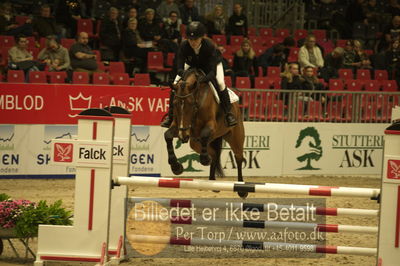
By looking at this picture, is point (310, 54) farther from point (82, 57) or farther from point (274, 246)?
point (274, 246)

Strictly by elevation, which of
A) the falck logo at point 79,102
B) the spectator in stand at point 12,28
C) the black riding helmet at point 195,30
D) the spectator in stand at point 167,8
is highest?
the spectator in stand at point 167,8

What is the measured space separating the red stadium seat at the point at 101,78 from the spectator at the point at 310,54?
4792 mm

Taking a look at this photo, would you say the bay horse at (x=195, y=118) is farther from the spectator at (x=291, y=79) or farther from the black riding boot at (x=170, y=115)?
the spectator at (x=291, y=79)

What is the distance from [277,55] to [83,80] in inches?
198

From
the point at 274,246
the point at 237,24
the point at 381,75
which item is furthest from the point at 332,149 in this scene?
the point at 274,246

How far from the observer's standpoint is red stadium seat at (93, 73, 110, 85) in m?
13.2

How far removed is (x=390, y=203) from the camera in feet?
20.8

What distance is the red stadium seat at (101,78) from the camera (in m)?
13.2

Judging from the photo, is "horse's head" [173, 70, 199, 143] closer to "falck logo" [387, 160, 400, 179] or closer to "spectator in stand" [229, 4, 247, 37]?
"falck logo" [387, 160, 400, 179]

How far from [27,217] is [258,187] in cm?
236

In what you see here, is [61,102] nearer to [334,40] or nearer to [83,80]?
[83,80]

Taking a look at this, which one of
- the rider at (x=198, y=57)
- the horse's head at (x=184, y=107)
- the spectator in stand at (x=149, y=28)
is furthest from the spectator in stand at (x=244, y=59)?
the horse's head at (x=184, y=107)

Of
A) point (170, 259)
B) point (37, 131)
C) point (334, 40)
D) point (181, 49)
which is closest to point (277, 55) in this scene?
point (334, 40)

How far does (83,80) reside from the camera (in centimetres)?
1310
